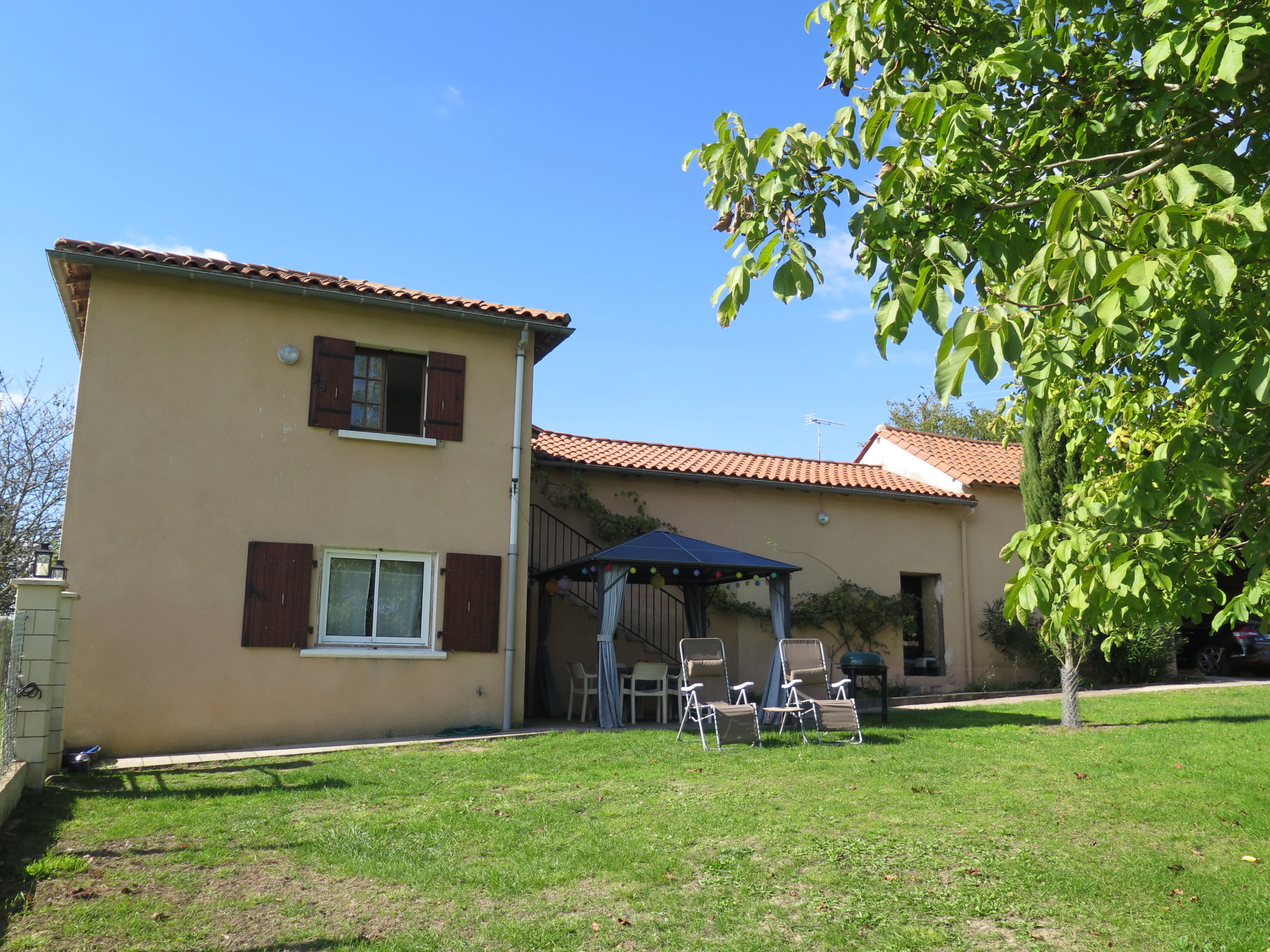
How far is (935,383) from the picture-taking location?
9.05 feet

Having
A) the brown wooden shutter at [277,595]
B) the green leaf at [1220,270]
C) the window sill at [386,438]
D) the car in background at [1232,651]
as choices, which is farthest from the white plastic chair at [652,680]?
the car in background at [1232,651]

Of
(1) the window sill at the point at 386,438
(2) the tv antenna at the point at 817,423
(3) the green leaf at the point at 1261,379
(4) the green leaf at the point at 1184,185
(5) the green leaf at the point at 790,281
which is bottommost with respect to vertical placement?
(3) the green leaf at the point at 1261,379

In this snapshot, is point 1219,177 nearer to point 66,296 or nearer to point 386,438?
point 386,438

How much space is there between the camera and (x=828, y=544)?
15945mm

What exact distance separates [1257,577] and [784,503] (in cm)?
1174

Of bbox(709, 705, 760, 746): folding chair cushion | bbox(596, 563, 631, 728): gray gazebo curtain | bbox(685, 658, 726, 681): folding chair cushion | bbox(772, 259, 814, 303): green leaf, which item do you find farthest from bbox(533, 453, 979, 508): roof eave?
bbox(772, 259, 814, 303): green leaf

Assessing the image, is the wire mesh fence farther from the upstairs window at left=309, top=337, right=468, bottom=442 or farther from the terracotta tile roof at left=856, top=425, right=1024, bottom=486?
the terracotta tile roof at left=856, top=425, right=1024, bottom=486

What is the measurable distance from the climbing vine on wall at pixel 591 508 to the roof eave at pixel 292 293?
2548mm

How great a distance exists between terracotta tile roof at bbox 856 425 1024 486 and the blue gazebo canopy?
21.3 feet

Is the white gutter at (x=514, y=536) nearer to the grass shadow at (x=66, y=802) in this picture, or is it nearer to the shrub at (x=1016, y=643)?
the grass shadow at (x=66, y=802)

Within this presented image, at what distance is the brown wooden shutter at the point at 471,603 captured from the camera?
35.5 feet

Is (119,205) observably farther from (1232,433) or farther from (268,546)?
(1232,433)

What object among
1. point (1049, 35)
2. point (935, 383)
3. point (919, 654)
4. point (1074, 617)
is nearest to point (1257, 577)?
point (1074, 617)

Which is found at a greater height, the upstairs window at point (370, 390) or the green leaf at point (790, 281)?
the upstairs window at point (370, 390)
